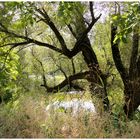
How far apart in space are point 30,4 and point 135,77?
434 centimetres

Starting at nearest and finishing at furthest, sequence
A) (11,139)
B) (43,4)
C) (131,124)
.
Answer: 1. (11,139)
2. (131,124)
3. (43,4)

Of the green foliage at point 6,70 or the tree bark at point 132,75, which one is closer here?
the green foliage at point 6,70

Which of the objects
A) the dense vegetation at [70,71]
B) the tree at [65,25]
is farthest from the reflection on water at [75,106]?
the tree at [65,25]

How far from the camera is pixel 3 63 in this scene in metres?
8.23

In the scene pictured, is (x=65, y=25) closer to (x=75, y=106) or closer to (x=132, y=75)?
(x=132, y=75)

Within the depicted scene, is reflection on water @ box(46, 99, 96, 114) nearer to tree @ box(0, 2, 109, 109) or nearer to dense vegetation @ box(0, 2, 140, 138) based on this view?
dense vegetation @ box(0, 2, 140, 138)

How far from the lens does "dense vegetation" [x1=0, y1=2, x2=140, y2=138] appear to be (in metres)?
4.93

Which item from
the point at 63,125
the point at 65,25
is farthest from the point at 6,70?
the point at 63,125

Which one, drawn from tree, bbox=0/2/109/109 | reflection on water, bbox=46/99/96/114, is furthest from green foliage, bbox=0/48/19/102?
reflection on water, bbox=46/99/96/114

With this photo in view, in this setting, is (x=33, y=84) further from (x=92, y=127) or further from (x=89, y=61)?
(x=92, y=127)

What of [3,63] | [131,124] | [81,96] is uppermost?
[3,63]

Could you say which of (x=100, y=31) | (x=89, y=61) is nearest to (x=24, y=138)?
(x=89, y=61)

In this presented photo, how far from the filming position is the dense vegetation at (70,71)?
194 inches

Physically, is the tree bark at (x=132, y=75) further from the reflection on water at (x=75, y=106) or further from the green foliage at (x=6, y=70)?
the reflection on water at (x=75, y=106)
